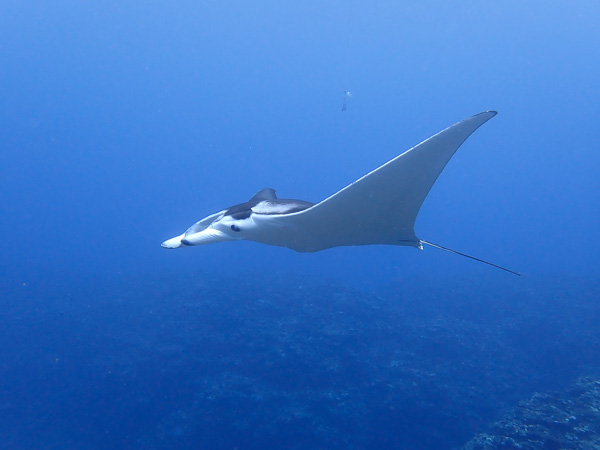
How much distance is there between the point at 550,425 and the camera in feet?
26.1

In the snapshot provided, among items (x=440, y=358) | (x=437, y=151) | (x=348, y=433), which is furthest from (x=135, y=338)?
(x=437, y=151)

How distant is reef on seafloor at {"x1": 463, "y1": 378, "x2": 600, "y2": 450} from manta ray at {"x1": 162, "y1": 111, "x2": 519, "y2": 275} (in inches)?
248

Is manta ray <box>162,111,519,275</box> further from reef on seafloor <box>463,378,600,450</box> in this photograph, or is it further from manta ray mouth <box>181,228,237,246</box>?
reef on seafloor <box>463,378,600,450</box>

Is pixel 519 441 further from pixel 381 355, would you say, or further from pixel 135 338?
pixel 135 338

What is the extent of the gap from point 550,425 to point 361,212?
793 centimetres

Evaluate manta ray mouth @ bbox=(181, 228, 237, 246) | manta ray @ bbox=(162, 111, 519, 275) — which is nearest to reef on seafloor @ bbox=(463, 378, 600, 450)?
manta ray @ bbox=(162, 111, 519, 275)

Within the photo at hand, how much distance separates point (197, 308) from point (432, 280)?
45.7 ft

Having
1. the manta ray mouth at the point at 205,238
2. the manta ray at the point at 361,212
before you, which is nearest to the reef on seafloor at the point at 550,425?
the manta ray at the point at 361,212

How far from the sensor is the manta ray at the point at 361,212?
9.80 feet

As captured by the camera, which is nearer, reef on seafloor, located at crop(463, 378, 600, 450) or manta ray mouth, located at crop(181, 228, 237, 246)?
manta ray mouth, located at crop(181, 228, 237, 246)

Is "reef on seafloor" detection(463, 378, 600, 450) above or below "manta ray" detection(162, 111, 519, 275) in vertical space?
below

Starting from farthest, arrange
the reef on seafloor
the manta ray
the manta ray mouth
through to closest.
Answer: the reef on seafloor, the manta ray mouth, the manta ray

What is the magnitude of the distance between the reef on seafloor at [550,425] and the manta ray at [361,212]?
6306mm

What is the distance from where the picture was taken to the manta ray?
9.80 ft
